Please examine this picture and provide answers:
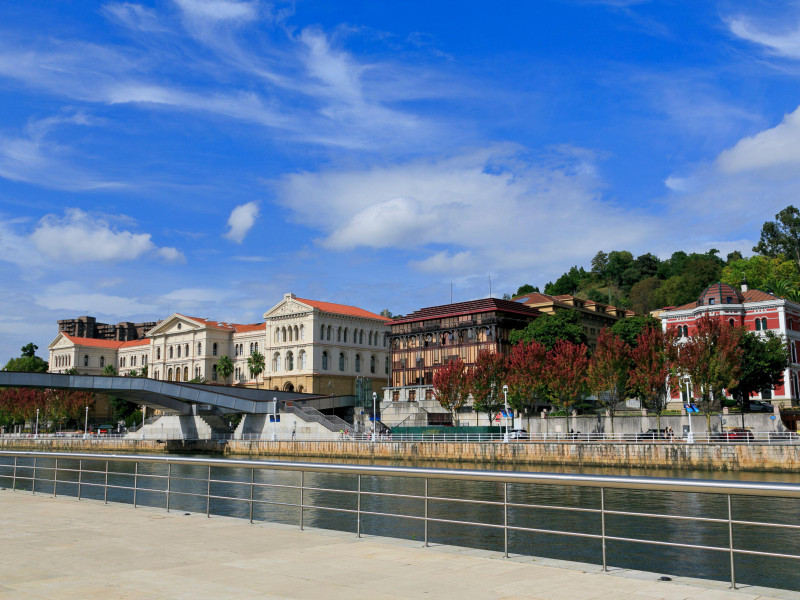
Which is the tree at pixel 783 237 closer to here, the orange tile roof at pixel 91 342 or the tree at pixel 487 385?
the tree at pixel 487 385

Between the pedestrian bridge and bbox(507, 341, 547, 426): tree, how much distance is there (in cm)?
2850

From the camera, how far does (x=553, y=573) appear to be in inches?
350

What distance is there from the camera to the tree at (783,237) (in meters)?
133

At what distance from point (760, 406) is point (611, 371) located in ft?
73.4

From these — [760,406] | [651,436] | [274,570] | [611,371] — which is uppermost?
[611,371]

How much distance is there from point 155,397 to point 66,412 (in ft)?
122

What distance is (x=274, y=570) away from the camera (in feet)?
30.2

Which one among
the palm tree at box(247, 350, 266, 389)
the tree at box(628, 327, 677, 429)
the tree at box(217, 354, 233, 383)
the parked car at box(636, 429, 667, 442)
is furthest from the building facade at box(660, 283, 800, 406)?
the tree at box(217, 354, 233, 383)

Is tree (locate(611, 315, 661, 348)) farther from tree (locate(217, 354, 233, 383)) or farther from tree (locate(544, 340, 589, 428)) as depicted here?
tree (locate(217, 354, 233, 383))

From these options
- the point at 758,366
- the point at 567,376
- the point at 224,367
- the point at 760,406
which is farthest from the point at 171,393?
the point at 760,406

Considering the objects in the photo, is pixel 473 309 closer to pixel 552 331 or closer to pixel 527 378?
pixel 552 331

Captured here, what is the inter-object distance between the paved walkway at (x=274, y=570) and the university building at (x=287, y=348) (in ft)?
295

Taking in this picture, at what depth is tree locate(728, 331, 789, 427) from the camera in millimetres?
72562

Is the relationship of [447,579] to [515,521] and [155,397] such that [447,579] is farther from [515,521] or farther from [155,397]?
[155,397]
